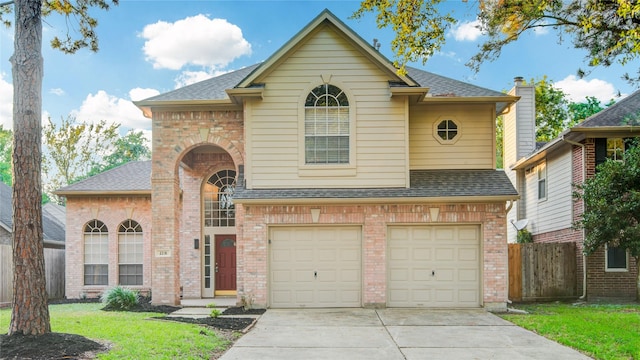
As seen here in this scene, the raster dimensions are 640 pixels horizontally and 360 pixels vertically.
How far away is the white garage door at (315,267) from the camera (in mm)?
15008

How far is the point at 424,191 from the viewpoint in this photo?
14.8 meters

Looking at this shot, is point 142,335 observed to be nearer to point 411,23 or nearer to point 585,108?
point 411,23

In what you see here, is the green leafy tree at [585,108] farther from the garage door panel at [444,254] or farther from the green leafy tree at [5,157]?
the green leafy tree at [5,157]

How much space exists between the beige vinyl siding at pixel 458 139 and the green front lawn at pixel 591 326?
14.0 feet

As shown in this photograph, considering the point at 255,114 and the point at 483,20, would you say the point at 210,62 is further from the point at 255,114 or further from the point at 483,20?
the point at 483,20

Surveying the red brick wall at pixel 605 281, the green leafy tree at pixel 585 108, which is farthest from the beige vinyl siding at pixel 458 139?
the green leafy tree at pixel 585 108

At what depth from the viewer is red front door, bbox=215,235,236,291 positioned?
60.7 feet

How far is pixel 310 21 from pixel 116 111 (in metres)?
28.5

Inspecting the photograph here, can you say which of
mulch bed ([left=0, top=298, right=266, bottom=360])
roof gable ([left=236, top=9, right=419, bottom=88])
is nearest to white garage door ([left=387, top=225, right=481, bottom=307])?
roof gable ([left=236, top=9, right=419, bottom=88])

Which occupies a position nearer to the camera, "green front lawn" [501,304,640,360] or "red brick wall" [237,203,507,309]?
"green front lawn" [501,304,640,360]

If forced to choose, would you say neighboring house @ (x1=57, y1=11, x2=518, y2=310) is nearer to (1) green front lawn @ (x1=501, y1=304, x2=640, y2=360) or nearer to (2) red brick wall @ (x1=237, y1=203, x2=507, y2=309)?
(2) red brick wall @ (x1=237, y1=203, x2=507, y2=309)

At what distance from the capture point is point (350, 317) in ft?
43.4

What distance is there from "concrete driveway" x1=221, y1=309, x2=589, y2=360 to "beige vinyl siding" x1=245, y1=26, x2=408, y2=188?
11.3ft

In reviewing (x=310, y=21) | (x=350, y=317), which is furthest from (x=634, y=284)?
(x=310, y=21)
